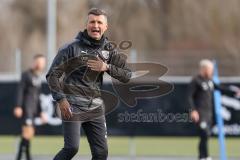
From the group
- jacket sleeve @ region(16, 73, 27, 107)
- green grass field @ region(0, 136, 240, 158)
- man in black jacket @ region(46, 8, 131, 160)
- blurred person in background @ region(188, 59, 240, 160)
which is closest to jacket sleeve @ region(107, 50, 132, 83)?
man in black jacket @ region(46, 8, 131, 160)

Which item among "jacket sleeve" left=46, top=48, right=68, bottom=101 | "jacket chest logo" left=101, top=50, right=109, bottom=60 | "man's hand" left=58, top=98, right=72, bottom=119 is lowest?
"man's hand" left=58, top=98, right=72, bottom=119

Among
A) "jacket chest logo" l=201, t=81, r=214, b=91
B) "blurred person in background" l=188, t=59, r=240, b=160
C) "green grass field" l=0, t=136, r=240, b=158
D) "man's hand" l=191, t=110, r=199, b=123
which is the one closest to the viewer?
"man's hand" l=191, t=110, r=199, b=123

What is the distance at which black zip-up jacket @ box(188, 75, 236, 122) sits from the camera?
1617cm

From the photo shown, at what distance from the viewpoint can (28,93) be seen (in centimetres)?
1645

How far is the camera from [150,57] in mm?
28141

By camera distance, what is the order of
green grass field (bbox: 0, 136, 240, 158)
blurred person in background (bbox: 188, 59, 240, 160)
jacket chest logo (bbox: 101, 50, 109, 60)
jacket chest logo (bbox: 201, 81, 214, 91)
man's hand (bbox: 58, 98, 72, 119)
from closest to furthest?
man's hand (bbox: 58, 98, 72, 119) < jacket chest logo (bbox: 101, 50, 109, 60) < blurred person in background (bbox: 188, 59, 240, 160) < jacket chest logo (bbox: 201, 81, 214, 91) < green grass field (bbox: 0, 136, 240, 158)

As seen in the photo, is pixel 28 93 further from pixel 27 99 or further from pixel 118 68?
pixel 118 68

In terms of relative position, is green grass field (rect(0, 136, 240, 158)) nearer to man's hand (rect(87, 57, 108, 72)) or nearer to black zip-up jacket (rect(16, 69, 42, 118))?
black zip-up jacket (rect(16, 69, 42, 118))

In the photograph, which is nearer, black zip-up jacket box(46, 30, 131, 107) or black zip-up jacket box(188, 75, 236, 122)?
black zip-up jacket box(46, 30, 131, 107)

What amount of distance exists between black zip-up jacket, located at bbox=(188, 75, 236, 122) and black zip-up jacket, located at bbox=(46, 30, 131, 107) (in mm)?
6046

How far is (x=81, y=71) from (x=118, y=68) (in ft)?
1.53

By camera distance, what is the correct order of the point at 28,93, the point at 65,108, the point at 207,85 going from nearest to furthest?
the point at 65,108, the point at 207,85, the point at 28,93

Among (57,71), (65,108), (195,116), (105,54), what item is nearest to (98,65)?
(105,54)

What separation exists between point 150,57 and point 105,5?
63.9 ft
